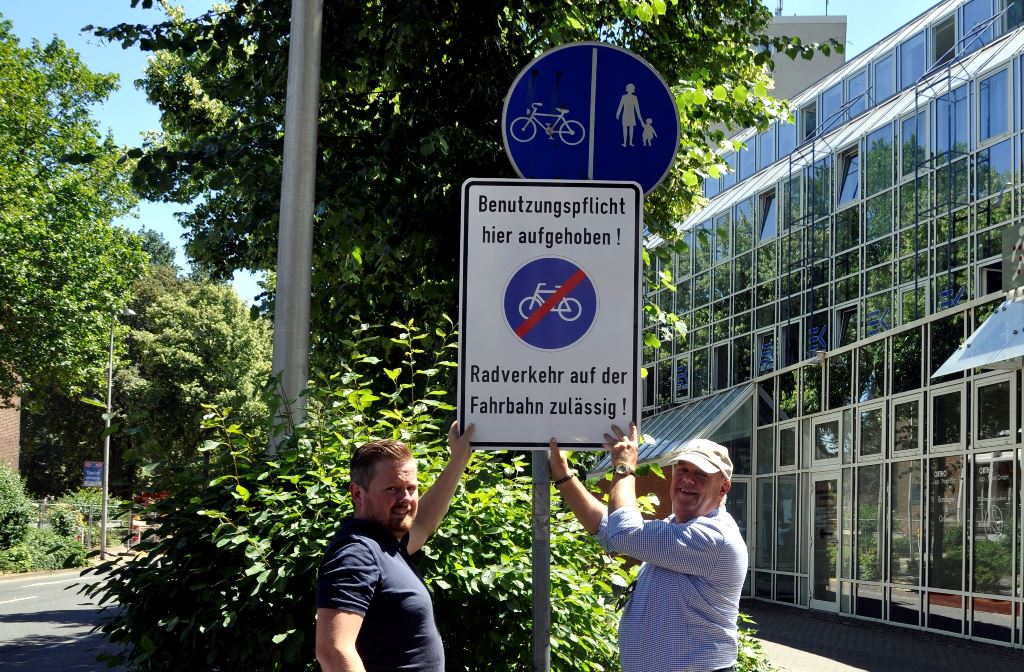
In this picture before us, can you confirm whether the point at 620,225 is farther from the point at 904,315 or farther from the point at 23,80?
the point at 23,80

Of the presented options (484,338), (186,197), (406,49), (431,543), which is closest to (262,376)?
(431,543)

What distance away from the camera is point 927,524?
1884cm

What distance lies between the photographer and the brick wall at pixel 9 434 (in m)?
44.9

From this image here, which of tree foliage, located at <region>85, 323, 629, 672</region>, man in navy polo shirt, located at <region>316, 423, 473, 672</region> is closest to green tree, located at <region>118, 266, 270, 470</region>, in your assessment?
tree foliage, located at <region>85, 323, 629, 672</region>

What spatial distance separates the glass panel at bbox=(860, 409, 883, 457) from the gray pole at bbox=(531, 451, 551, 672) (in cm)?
1812

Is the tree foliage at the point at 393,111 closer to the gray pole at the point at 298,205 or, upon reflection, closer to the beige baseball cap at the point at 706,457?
the gray pole at the point at 298,205

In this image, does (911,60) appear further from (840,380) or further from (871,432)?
(871,432)

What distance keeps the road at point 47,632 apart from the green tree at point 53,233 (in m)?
9.82

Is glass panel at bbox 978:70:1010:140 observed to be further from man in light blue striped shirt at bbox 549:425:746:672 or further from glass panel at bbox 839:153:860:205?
man in light blue striped shirt at bbox 549:425:746:672

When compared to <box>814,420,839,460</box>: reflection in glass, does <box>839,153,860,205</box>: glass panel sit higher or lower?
higher

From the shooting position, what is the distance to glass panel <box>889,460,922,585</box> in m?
19.2

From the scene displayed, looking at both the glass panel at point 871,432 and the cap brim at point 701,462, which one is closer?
the cap brim at point 701,462

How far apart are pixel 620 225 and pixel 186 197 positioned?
49.0 ft

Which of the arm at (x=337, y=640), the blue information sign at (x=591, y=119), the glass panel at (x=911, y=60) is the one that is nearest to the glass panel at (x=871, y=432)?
the glass panel at (x=911, y=60)
